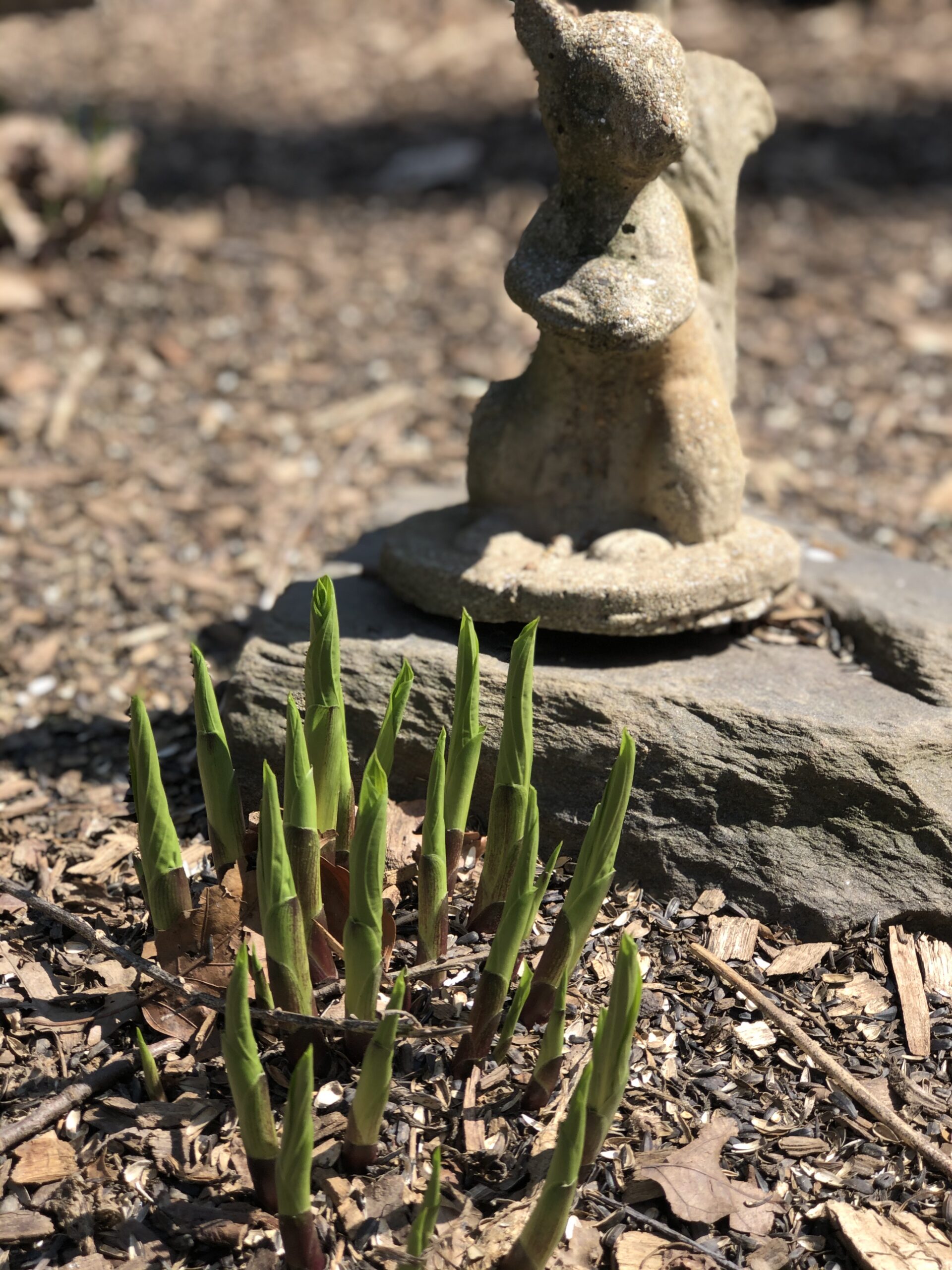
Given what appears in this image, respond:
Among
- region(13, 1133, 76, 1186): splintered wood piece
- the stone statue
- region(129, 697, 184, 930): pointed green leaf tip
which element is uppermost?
the stone statue

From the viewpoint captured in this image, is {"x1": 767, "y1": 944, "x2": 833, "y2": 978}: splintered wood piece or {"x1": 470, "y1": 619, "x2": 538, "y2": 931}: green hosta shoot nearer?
{"x1": 470, "y1": 619, "x2": 538, "y2": 931}: green hosta shoot

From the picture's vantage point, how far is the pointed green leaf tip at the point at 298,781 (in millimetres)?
1809

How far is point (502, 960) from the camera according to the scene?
1.92m

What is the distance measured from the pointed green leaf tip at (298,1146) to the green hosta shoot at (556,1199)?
306mm

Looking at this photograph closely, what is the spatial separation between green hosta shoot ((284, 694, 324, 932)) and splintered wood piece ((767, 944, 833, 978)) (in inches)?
37.0

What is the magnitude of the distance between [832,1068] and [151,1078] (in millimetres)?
1167

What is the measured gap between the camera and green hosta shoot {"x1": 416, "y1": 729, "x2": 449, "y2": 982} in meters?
1.94

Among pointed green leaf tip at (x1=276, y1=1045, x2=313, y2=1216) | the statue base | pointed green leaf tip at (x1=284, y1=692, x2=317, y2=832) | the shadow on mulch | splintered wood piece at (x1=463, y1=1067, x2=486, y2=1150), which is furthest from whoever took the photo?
the shadow on mulch

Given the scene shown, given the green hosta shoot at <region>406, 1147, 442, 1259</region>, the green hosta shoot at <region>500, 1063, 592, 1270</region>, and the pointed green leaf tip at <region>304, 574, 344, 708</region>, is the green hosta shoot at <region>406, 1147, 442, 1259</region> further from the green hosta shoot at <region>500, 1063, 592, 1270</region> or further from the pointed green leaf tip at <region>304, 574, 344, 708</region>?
the pointed green leaf tip at <region>304, 574, 344, 708</region>

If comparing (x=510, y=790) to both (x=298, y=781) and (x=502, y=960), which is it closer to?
(x=502, y=960)

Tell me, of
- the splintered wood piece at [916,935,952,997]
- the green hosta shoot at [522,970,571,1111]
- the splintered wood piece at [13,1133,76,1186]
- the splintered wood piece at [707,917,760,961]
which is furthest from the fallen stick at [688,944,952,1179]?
the splintered wood piece at [13,1133,76,1186]

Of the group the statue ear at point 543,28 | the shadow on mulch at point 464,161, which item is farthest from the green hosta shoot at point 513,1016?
the shadow on mulch at point 464,161

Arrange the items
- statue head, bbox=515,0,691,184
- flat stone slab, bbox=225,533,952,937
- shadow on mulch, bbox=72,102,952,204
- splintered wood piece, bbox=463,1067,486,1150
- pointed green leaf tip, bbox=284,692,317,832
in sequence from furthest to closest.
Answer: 1. shadow on mulch, bbox=72,102,952,204
2. flat stone slab, bbox=225,533,952,937
3. statue head, bbox=515,0,691,184
4. splintered wood piece, bbox=463,1067,486,1150
5. pointed green leaf tip, bbox=284,692,317,832

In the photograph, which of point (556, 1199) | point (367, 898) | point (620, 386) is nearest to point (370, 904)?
point (367, 898)
